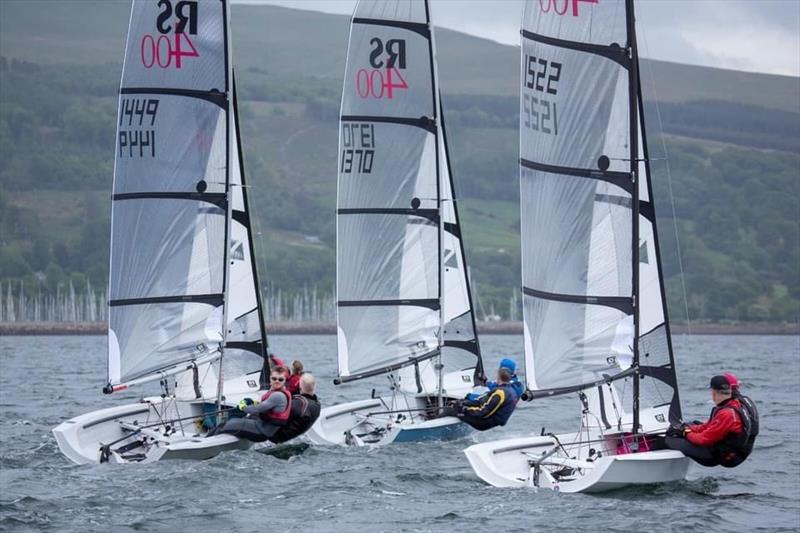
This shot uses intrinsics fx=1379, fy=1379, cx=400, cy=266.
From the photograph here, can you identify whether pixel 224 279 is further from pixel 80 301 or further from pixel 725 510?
pixel 80 301

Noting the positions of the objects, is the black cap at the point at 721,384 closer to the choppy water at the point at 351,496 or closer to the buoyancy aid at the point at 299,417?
the choppy water at the point at 351,496

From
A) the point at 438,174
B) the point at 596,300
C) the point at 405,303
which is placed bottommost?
the point at 405,303

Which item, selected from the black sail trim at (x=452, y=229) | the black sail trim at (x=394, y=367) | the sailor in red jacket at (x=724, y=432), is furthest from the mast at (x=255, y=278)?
the sailor in red jacket at (x=724, y=432)

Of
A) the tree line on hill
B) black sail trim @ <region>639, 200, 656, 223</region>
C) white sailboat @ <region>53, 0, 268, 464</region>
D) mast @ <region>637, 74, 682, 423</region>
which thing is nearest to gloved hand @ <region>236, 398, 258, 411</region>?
white sailboat @ <region>53, 0, 268, 464</region>

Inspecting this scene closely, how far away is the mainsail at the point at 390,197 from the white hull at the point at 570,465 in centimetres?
646

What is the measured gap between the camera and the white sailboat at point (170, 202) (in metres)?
20.2

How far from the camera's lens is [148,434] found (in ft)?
63.4

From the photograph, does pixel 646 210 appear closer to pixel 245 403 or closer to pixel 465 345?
pixel 245 403

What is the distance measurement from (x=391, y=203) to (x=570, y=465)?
845cm

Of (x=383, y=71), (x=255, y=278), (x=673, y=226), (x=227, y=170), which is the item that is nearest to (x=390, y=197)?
(x=383, y=71)

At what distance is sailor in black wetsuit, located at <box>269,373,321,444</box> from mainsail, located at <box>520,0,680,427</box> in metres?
2.99

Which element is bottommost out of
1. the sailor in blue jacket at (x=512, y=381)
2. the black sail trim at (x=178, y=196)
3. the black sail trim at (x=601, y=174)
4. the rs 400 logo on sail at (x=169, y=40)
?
the sailor in blue jacket at (x=512, y=381)

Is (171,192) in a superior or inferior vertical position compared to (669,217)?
inferior

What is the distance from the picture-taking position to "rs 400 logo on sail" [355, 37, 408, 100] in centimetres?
2395
